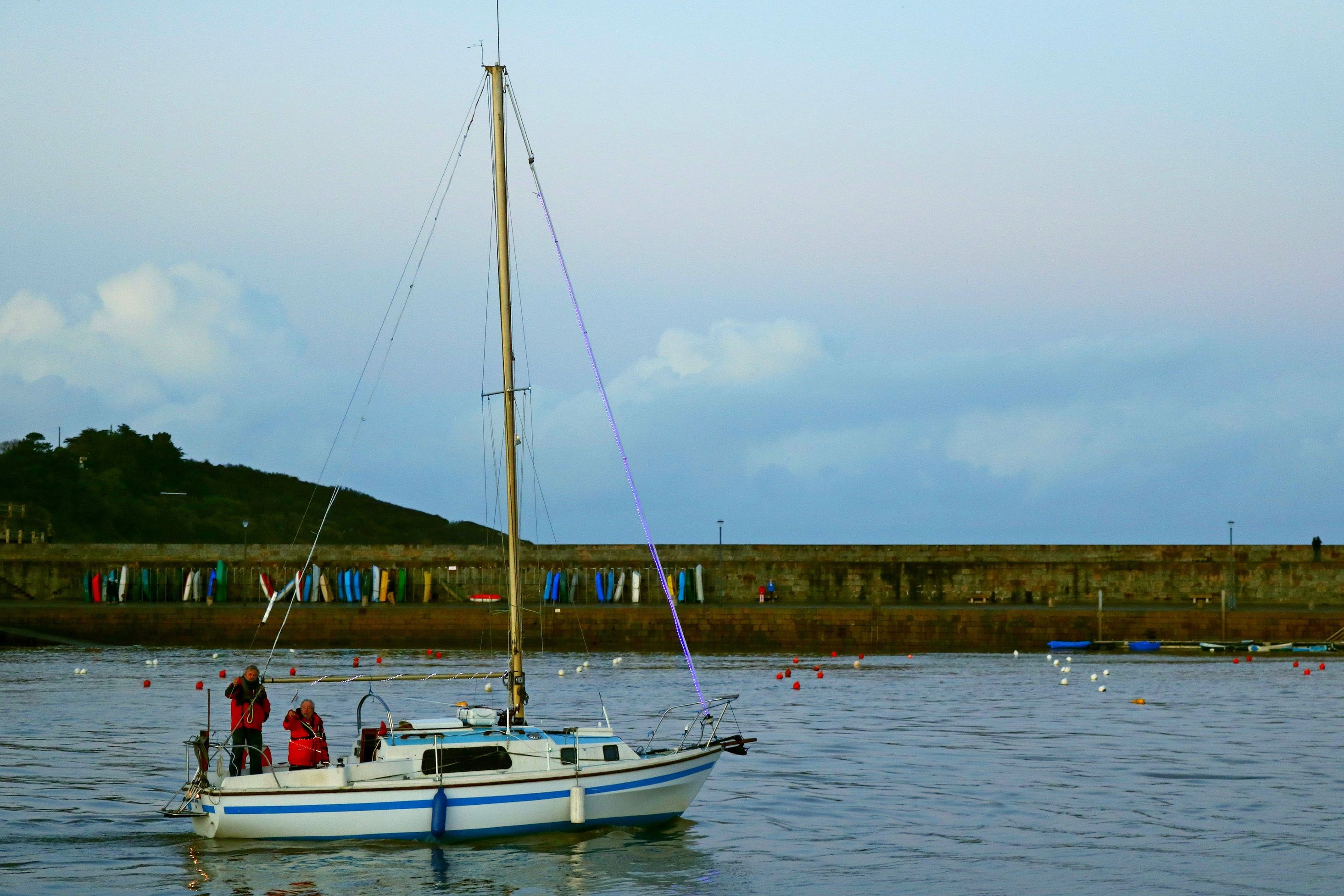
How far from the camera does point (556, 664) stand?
46.7 metres

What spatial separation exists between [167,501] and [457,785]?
10417 cm

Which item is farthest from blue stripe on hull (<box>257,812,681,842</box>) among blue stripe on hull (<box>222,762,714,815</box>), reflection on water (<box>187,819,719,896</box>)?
blue stripe on hull (<box>222,762,714,815</box>)

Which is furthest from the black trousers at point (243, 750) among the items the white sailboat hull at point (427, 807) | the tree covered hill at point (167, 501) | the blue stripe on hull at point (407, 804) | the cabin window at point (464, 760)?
the tree covered hill at point (167, 501)

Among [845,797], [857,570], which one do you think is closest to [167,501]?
[857,570]

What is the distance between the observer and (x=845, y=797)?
21828mm

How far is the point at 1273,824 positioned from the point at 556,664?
29444 mm

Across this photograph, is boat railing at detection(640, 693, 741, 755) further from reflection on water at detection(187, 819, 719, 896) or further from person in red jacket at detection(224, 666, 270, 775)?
person in red jacket at detection(224, 666, 270, 775)

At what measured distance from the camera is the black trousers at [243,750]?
17781 mm

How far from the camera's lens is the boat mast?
18.9 metres

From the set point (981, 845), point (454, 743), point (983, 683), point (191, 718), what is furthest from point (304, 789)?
point (983, 683)

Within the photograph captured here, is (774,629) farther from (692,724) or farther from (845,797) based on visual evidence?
(692,724)

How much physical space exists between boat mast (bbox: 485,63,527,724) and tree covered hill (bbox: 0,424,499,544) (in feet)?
214

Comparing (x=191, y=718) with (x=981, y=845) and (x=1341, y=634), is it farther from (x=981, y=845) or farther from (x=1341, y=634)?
(x=1341, y=634)

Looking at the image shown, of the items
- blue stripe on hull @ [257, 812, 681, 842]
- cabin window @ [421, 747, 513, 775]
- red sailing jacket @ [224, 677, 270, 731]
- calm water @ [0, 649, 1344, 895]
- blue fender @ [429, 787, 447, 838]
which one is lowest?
calm water @ [0, 649, 1344, 895]
